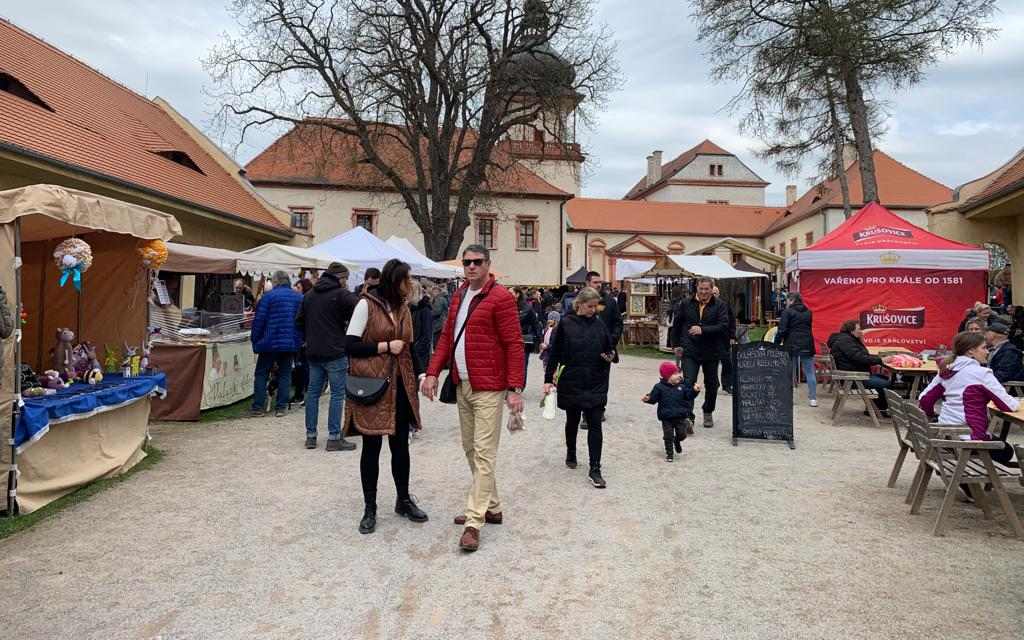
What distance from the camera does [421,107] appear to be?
26469 mm

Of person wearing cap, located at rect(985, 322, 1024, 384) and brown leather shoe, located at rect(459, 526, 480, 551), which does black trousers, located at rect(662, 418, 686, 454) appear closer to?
brown leather shoe, located at rect(459, 526, 480, 551)

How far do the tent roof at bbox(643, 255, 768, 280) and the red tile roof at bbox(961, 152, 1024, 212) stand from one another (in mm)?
6849

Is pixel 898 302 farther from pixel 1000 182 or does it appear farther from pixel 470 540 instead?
pixel 470 540

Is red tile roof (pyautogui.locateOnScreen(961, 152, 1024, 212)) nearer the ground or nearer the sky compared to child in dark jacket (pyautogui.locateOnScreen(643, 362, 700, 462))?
nearer the sky

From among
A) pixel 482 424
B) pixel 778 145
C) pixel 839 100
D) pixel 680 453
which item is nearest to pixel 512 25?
pixel 778 145

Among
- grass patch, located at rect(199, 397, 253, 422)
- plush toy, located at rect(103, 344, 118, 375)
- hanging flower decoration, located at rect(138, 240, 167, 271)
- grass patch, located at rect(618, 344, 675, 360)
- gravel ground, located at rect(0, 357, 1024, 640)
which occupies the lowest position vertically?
gravel ground, located at rect(0, 357, 1024, 640)

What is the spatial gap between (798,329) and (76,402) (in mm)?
9926

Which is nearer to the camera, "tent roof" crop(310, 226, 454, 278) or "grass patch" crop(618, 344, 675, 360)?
"tent roof" crop(310, 226, 454, 278)

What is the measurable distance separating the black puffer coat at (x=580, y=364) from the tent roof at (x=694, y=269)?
55.0 ft

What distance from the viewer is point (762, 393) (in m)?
7.84

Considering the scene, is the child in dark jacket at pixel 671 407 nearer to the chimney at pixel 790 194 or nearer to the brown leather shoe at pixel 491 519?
the brown leather shoe at pixel 491 519

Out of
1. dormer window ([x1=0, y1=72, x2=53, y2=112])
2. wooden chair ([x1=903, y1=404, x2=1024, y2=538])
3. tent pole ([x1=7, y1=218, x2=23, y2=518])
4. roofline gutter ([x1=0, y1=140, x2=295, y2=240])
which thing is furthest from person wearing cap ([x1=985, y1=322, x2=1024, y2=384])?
dormer window ([x1=0, y1=72, x2=53, y2=112])

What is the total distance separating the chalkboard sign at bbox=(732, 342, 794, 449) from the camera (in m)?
7.75

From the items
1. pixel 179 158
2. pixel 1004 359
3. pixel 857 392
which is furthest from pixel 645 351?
pixel 179 158
